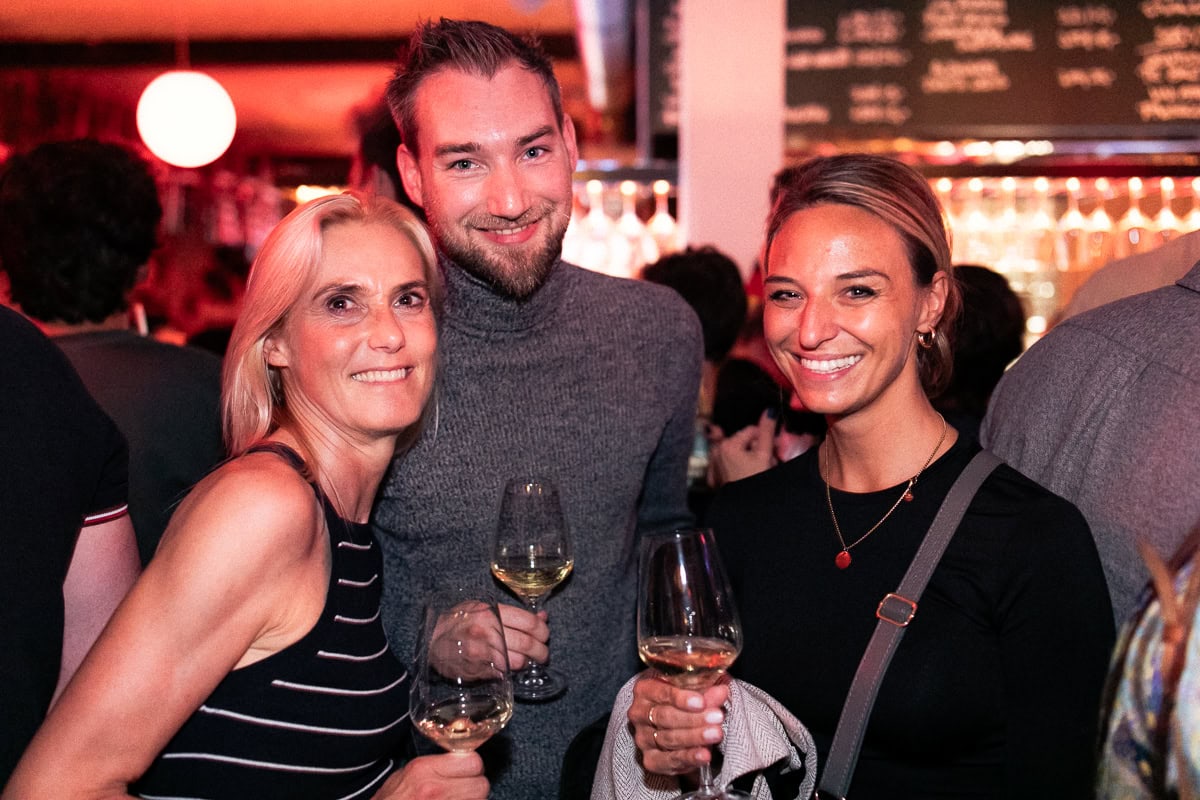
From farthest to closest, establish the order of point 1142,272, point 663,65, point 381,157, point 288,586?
1. point 663,65
2. point 381,157
3. point 1142,272
4. point 288,586

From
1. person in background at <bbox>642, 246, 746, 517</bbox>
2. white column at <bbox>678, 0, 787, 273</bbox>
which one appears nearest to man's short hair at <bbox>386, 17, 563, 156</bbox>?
person in background at <bbox>642, 246, 746, 517</bbox>

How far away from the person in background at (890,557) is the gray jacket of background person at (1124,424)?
0.27ft

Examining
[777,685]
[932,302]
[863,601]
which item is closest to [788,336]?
[932,302]

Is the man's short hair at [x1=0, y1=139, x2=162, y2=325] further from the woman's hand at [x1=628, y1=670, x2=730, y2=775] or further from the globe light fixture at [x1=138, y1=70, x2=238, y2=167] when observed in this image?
the globe light fixture at [x1=138, y1=70, x2=238, y2=167]

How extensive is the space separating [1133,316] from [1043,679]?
23.2 inches

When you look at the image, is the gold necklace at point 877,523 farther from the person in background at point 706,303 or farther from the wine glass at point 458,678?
the person in background at point 706,303

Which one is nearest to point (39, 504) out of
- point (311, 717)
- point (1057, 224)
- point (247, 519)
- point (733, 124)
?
point (247, 519)

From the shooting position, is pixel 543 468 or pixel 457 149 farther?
pixel 543 468

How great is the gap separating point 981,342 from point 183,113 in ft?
14.6

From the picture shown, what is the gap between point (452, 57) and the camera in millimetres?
2180

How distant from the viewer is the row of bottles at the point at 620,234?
5570 millimetres

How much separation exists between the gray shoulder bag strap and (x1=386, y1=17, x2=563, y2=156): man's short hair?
1.14 meters

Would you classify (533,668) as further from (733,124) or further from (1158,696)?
(733,124)

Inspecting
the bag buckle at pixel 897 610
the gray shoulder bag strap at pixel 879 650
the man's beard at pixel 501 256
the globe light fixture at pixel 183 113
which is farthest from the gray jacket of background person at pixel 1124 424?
the globe light fixture at pixel 183 113
